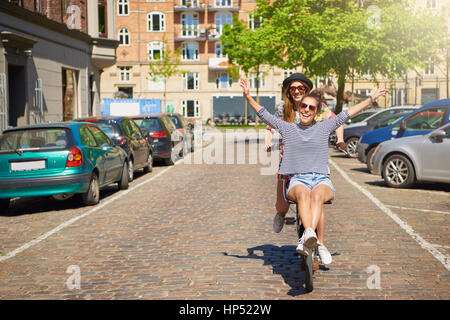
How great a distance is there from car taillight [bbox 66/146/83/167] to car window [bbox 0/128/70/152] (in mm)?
168

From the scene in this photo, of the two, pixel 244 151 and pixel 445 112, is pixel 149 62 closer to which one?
pixel 244 151

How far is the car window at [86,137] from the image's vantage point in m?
11.0

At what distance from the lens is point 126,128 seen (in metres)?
15.2

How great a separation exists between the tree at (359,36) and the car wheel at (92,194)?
57.9ft

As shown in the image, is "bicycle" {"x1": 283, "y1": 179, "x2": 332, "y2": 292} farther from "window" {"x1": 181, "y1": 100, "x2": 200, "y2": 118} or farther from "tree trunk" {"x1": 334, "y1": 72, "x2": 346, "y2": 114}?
"window" {"x1": 181, "y1": 100, "x2": 200, "y2": 118}

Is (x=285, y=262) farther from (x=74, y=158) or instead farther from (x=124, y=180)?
(x=124, y=180)

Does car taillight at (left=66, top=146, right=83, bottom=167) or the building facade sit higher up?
the building facade

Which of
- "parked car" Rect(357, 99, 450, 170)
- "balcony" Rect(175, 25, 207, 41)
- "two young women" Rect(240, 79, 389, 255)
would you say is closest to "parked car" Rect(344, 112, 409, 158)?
"parked car" Rect(357, 99, 450, 170)

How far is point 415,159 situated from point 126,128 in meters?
6.88

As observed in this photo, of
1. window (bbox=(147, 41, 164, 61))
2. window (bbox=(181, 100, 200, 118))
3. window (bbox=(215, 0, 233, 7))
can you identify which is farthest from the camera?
window (bbox=(215, 0, 233, 7))

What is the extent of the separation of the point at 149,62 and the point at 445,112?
53.9m

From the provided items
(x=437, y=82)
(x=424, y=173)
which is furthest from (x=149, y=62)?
(x=424, y=173)

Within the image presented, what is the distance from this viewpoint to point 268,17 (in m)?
32.0

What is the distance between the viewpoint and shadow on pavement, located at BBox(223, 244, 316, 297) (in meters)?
5.52
